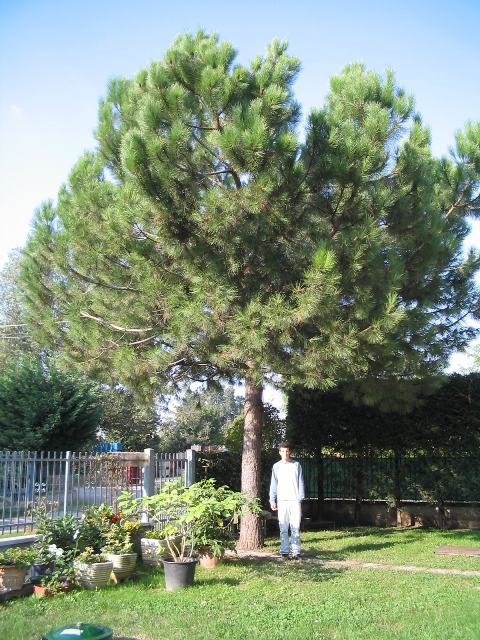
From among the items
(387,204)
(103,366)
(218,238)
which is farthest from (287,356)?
(103,366)

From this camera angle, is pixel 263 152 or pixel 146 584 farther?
pixel 263 152

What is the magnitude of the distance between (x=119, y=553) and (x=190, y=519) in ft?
3.29

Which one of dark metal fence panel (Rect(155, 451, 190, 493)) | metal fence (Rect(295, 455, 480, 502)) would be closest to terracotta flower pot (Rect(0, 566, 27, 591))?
dark metal fence panel (Rect(155, 451, 190, 493))

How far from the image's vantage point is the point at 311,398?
1336 cm

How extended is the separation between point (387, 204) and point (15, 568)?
6819mm

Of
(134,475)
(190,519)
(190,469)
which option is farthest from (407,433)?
(190,519)

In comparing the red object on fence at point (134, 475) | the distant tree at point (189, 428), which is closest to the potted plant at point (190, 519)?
the red object on fence at point (134, 475)

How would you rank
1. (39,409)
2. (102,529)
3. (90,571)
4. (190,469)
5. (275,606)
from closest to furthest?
1. (275,606)
2. (90,571)
3. (102,529)
4. (190,469)
5. (39,409)

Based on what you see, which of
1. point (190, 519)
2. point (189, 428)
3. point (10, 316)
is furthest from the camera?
point (189, 428)

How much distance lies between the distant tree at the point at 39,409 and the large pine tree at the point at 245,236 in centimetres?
708

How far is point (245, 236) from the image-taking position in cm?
852

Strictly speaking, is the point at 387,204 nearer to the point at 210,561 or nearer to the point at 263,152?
the point at 263,152

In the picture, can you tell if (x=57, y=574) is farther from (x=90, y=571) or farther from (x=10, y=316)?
(x=10, y=316)

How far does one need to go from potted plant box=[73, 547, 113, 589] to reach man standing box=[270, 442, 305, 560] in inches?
113
